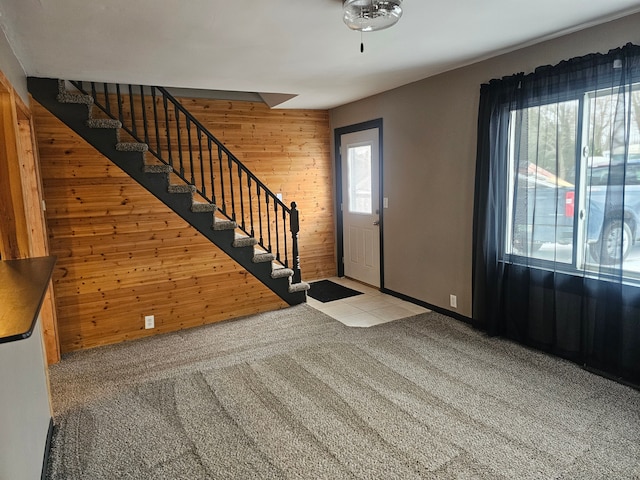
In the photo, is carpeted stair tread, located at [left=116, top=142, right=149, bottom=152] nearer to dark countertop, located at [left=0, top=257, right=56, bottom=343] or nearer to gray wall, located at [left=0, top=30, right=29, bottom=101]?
gray wall, located at [left=0, top=30, right=29, bottom=101]

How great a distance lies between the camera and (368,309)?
15.1 ft

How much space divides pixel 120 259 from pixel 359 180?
3.06m

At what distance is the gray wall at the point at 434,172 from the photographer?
146 inches

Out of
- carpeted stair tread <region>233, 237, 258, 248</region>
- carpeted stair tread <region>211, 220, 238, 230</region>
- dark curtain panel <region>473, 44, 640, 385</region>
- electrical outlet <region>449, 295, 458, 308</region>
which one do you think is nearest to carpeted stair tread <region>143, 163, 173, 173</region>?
carpeted stair tread <region>211, 220, 238, 230</region>

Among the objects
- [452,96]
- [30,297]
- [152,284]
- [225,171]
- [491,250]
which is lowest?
[152,284]

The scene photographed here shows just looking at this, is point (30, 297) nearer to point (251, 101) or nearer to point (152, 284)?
point (152, 284)

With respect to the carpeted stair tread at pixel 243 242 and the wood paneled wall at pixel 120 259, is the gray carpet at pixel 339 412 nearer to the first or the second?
the wood paneled wall at pixel 120 259

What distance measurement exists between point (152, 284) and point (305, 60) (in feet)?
8.18

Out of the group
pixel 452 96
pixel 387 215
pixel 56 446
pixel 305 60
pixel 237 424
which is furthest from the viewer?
pixel 387 215

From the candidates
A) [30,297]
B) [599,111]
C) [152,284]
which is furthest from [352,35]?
[152,284]

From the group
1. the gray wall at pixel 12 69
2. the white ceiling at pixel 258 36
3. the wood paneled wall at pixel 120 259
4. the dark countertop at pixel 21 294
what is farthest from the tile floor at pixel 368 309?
the gray wall at pixel 12 69

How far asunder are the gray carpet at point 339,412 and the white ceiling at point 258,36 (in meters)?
2.40

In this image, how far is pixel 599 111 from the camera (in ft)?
9.17

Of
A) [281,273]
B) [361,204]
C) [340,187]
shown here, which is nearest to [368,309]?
[281,273]
